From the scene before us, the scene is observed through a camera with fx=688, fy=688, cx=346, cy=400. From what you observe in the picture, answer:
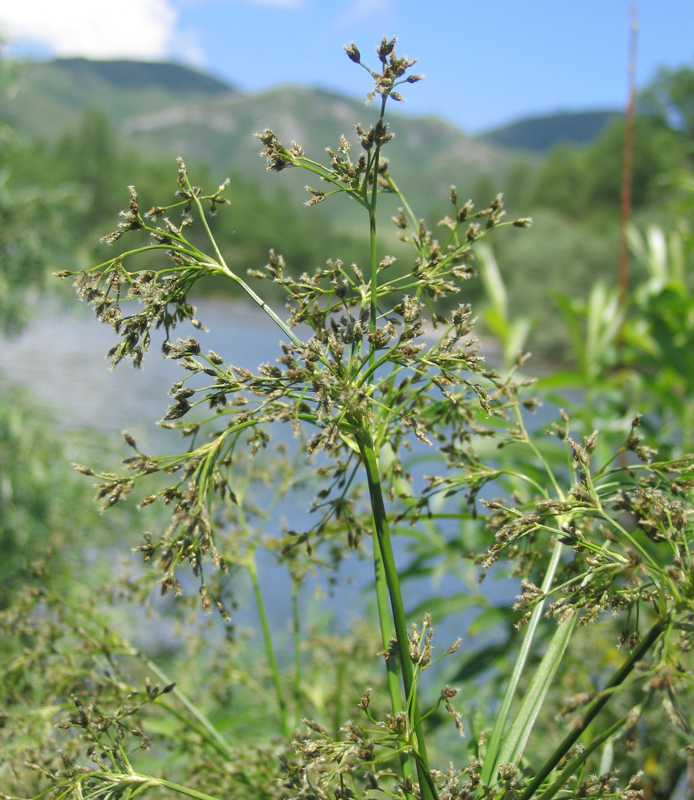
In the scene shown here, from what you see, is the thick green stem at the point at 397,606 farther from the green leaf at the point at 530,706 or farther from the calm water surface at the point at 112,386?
the calm water surface at the point at 112,386

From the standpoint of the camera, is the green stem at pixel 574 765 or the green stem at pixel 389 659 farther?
the green stem at pixel 389 659

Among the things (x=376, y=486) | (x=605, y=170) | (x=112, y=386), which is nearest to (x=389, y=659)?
(x=376, y=486)

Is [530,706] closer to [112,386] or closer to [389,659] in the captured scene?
[389,659]

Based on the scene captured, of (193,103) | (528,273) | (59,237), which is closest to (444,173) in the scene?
(193,103)

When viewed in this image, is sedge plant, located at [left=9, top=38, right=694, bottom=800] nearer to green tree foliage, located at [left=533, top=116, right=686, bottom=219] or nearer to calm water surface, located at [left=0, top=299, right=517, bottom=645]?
calm water surface, located at [left=0, top=299, right=517, bottom=645]

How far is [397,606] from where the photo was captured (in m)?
0.69

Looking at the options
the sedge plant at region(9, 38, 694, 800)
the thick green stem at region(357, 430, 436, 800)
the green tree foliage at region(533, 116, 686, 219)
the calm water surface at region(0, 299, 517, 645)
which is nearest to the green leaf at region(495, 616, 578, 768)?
the sedge plant at region(9, 38, 694, 800)

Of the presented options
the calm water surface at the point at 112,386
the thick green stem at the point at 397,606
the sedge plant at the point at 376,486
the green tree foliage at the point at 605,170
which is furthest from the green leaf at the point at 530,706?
the green tree foliage at the point at 605,170

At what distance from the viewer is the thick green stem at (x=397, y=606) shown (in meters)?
0.67

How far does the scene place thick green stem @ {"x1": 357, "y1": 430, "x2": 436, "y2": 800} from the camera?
26.5 inches

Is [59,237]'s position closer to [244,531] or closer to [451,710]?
[244,531]

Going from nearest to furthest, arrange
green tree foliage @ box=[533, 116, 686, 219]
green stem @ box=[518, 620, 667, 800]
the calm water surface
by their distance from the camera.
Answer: green stem @ box=[518, 620, 667, 800]
the calm water surface
green tree foliage @ box=[533, 116, 686, 219]

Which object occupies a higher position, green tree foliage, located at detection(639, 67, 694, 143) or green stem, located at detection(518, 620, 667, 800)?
green tree foliage, located at detection(639, 67, 694, 143)

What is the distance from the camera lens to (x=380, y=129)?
0.67m
